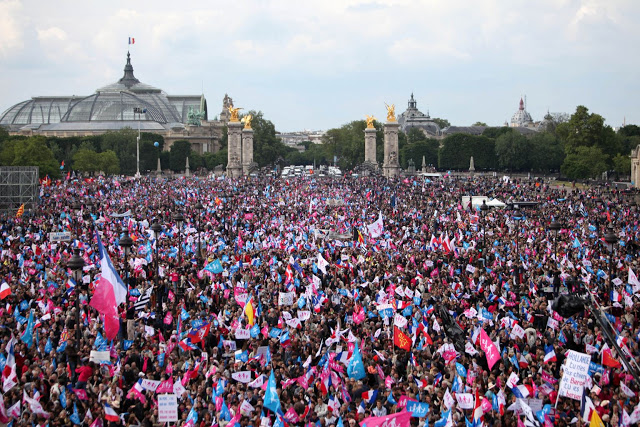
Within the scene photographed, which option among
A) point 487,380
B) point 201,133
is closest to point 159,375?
point 487,380

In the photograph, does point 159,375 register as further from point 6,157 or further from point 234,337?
point 6,157

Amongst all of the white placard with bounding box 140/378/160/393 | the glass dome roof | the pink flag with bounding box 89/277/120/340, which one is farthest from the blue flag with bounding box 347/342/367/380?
the glass dome roof

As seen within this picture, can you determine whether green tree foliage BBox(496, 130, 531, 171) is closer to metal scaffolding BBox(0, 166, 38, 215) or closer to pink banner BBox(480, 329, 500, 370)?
metal scaffolding BBox(0, 166, 38, 215)

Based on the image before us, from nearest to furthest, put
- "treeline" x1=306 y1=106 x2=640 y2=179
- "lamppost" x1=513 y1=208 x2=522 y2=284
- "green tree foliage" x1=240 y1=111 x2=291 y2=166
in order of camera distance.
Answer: "lamppost" x1=513 y1=208 x2=522 y2=284 → "treeline" x1=306 y1=106 x2=640 y2=179 → "green tree foliage" x1=240 y1=111 x2=291 y2=166

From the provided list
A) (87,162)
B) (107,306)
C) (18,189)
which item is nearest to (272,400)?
(107,306)

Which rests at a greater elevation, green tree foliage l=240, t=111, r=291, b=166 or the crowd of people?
green tree foliage l=240, t=111, r=291, b=166

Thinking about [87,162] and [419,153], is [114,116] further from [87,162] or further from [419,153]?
[419,153]

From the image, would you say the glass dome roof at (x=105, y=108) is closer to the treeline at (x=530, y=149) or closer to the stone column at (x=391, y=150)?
the treeline at (x=530, y=149)
